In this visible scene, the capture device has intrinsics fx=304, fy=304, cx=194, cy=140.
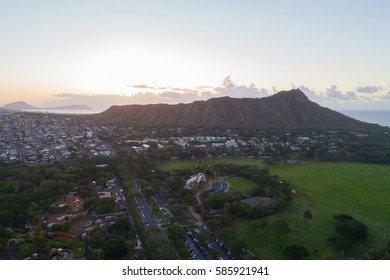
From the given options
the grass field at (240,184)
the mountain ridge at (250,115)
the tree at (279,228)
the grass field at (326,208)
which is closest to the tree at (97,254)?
the grass field at (326,208)

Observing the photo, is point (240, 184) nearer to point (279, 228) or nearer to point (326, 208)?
point (326, 208)

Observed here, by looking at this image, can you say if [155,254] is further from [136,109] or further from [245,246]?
[136,109]

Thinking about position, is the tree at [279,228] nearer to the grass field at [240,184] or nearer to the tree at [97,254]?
the grass field at [240,184]

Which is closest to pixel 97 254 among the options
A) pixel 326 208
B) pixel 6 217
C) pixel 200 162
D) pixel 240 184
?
pixel 6 217

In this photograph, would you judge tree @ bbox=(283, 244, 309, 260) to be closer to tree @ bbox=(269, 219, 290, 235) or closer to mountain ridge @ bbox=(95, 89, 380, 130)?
tree @ bbox=(269, 219, 290, 235)

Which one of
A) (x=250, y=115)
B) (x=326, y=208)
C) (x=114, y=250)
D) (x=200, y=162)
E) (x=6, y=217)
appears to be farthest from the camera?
(x=250, y=115)

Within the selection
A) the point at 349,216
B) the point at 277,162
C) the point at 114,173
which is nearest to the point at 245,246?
the point at 349,216
